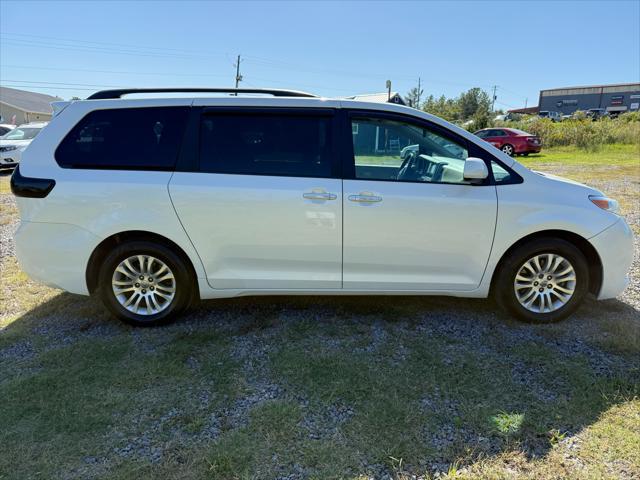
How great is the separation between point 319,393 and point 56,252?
2.43 metres

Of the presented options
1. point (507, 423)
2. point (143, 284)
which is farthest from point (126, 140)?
point (507, 423)

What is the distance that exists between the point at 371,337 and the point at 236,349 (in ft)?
3.52

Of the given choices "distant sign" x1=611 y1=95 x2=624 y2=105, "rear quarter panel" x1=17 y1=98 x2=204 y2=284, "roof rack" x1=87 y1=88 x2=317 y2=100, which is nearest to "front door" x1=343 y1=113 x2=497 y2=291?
"roof rack" x1=87 y1=88 x2=317 y2=100

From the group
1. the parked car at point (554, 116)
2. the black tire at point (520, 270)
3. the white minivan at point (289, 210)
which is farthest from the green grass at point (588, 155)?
the white minivan at point (289, 210)

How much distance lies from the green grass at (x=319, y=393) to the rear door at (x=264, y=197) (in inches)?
22.0

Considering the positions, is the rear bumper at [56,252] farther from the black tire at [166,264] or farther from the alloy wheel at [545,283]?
the alloy wheel at [545,283]

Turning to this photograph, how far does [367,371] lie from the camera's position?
2996mm

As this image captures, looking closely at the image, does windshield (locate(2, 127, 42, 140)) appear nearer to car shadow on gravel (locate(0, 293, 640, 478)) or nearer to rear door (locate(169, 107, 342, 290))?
car shadow on gravel (locate(0, 293, 640, 478))

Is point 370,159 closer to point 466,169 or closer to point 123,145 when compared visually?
point 466,169

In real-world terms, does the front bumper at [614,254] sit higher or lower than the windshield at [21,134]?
lower

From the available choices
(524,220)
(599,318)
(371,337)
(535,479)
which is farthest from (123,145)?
(599,318)

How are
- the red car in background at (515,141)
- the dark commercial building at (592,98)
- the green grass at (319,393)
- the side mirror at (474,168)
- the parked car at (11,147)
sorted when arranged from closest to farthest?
the green grass at (319,393)
the side mirror at (474,168)
the parked car at (11,147)
the red car in background at (515,141)
the dark commercial building at (592,98)

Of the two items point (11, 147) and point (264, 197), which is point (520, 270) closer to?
point (264, 197)

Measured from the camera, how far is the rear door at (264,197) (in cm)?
340
